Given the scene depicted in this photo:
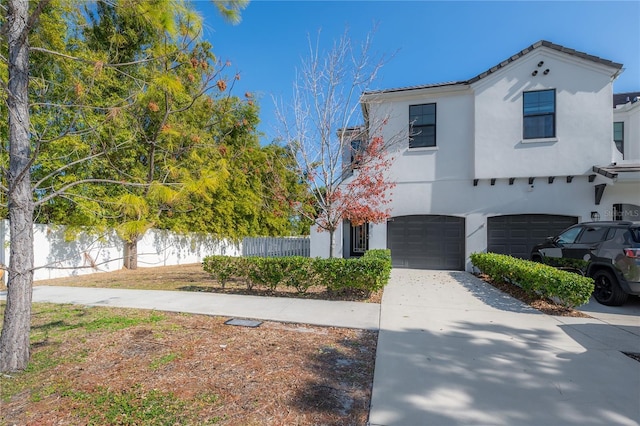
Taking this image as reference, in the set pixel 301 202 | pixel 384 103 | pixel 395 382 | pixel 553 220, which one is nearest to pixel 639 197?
pixel 553 220

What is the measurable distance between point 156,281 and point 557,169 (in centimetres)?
1360

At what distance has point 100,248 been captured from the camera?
7223 mm

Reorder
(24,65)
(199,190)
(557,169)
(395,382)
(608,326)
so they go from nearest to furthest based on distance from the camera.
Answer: (395,382)
(24,65)
(199,190)
(608,326)
(557,169)

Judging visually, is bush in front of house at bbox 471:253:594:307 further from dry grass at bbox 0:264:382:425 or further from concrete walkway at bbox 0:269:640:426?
dry grass at bbox 0:264:382:425

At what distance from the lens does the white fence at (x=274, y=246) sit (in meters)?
18.6

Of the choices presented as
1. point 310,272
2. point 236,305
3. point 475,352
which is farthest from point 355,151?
point 475,352

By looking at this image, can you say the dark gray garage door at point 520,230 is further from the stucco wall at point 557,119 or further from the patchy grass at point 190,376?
the patchy grass at point 190,376

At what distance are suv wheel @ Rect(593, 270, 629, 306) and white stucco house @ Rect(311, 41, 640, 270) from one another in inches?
172

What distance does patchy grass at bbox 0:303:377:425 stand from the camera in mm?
2767

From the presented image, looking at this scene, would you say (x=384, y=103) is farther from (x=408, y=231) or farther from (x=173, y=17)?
(x=173, y=17)

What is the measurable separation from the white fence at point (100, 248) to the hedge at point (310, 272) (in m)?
1.80

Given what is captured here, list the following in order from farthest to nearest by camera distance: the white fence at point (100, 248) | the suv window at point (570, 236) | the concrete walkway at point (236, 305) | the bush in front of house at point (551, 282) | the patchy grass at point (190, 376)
A: the white fence at point (100, 248)
the suv window at point (570, 236)
the bush in front of house at point (551, 282)
the concrete walkway at point (236, 305)
the patchy grass at point (190, 376)

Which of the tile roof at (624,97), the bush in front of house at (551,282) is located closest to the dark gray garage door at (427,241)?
the bush in front of house at (551,282)

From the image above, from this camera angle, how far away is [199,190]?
3.82 metres
